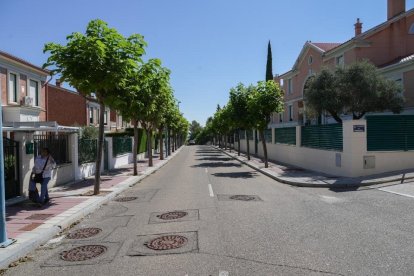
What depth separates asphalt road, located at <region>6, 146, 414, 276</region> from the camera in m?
5.65

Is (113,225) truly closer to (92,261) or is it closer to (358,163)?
(92,261)

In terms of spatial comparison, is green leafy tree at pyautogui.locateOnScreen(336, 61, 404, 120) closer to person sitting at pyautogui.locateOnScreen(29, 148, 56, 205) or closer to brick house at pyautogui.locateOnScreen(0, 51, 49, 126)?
person sitting at pyautogui.locateOnScreen(29, 148, 56, 205)

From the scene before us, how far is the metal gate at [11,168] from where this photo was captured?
37.5 ft

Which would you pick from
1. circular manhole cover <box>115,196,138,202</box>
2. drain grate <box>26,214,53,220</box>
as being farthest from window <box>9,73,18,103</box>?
drain grate <box>26,214,53,220</box>

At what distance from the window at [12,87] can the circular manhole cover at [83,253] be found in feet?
69.5

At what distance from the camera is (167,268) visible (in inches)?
223

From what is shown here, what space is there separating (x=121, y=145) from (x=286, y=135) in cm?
1099

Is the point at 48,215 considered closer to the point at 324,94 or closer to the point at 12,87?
the point at 12,87

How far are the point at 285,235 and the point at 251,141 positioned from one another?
3846cm

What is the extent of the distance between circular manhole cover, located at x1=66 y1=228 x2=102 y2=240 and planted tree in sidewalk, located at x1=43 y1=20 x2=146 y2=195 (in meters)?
5.03

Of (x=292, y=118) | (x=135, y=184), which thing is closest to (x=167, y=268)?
Answer: (x=135, y=184)

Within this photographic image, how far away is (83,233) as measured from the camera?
816 cm

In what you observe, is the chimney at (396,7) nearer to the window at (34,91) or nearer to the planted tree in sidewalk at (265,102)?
the planted tree in sidewalk at (265,102)

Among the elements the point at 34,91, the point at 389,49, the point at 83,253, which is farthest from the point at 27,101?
the point at 389,49
